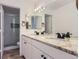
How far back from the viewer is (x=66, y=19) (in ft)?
7.79

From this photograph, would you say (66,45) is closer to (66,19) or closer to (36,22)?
(66,19)

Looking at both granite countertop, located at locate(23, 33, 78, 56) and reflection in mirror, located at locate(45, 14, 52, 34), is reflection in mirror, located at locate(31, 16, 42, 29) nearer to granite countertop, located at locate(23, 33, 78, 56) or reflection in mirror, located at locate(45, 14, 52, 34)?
reflection in mirror, located at locate(45, 14, 52, 34)

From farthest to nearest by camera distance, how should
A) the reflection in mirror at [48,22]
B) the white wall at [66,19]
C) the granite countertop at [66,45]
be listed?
the reflection in mirror at [48,22] → the white wall at [66,19] → the granite countertop at [66,45]

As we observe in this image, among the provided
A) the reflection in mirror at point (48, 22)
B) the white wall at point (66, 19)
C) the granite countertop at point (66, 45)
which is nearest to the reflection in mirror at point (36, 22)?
the reflection in mirror at point (48, 22)

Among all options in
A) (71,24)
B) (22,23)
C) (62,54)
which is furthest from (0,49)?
(62,54)

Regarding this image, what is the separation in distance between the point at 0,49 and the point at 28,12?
5.96 ft

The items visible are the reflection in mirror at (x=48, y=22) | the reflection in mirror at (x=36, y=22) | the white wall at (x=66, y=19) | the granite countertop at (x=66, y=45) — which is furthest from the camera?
the reflection in mirror at (x=36, y=22)

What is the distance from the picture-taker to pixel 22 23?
3.98m

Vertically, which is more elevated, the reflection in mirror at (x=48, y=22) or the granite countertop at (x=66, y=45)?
the reflection in mirror at (x=48, y=22)

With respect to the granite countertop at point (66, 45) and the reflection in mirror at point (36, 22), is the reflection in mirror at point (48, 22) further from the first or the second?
the granite countertop at point (66, 45)

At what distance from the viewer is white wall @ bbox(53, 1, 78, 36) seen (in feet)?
7.00

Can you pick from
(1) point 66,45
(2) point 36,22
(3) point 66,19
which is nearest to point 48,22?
(2) point 36,22

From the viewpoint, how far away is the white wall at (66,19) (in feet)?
7.00

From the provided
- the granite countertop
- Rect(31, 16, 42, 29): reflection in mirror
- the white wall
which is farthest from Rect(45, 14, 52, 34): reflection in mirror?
the granite countertop
